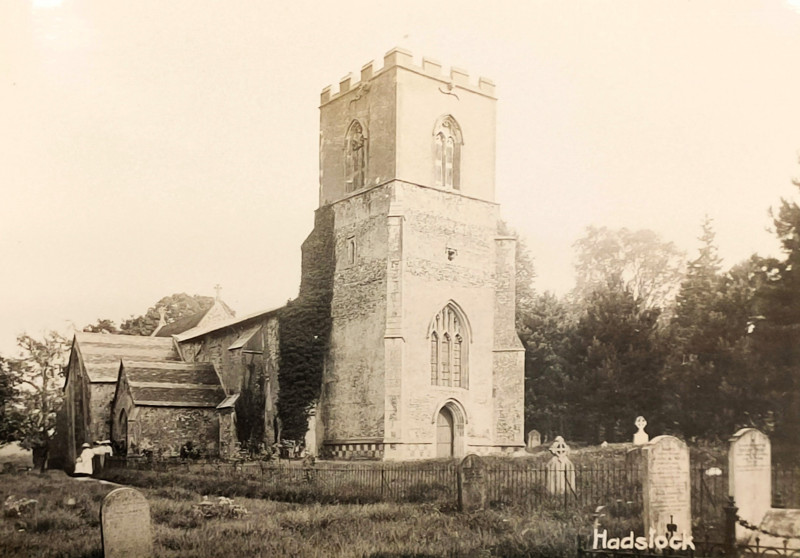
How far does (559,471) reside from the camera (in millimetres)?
13484

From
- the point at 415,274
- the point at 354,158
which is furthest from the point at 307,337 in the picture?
A: the point at 354,158

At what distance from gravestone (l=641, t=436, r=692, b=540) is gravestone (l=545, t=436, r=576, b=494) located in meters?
2.06

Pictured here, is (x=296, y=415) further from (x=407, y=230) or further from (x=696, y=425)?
(x=696, y=425)

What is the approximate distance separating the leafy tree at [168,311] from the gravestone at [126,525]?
10.7 feet

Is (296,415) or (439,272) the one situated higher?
(439,272)

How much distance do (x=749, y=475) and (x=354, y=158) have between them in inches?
454

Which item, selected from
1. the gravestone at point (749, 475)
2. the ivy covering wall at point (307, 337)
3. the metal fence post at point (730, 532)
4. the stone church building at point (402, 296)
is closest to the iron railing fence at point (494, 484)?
the gravestone at point (749, 475)

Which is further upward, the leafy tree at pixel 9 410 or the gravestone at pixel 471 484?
the leafy tree at pixel 9 410

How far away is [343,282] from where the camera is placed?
1945cm

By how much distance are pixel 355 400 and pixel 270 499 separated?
6.53 metres

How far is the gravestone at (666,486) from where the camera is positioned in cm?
1098

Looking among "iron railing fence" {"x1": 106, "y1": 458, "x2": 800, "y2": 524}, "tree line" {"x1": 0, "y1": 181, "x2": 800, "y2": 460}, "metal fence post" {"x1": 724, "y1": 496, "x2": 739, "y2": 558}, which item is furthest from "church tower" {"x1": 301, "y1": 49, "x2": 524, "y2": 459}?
"metal fence post" {"x1": 724, "y1": 496, "x2": 739, "y2": 558}

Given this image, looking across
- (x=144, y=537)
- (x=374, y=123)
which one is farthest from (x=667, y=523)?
(x=374, y=123)

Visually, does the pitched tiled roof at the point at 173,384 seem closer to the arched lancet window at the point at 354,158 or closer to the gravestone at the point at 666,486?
the arched lancet window at the point at 354,158
